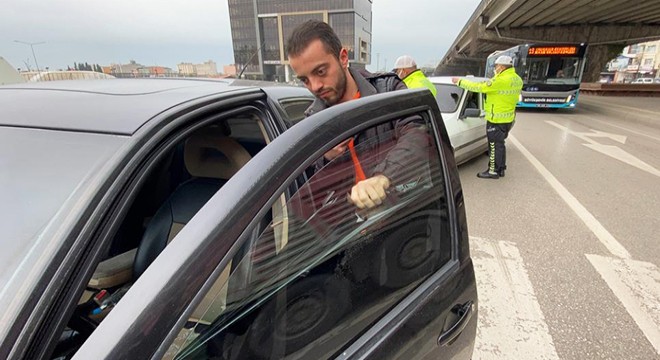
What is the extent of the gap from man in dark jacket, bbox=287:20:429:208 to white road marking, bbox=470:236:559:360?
5.41 feet

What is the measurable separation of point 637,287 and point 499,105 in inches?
142

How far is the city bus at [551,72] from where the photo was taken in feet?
45.8

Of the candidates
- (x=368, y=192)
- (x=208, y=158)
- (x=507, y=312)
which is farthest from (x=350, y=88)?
(x=507, y=312)

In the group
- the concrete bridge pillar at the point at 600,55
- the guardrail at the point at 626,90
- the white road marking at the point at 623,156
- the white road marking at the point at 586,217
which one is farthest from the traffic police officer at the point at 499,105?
the concrete bridge pillar at the point at 600,55

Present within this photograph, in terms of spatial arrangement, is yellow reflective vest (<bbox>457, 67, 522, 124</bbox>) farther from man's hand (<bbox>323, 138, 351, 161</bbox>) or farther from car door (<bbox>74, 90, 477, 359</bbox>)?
man's hand (<bbox>323, 138, 351, 161</bbox>)

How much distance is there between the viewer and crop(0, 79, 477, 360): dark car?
0.65 m

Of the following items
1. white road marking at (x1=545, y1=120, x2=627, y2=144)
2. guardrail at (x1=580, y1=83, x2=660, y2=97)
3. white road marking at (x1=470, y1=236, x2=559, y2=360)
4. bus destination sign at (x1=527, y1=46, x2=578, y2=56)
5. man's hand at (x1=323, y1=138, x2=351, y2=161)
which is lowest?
white road marking at (x1=545, y1=120, x2=627, y2=144)

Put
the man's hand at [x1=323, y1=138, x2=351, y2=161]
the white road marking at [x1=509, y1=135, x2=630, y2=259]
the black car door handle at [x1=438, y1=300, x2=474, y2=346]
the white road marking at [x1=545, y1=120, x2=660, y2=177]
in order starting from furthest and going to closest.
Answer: the white road marking at [x1=545, y1=120, x2=660, y2=177] < the white road marking at [x1=509, y1=135, x2=630, y2=259] < the black car door handle at [x1=438, y1=300, x2=474, y2=346] < the man's hand at [x1=323, y1=138, x2=351, y2=161]

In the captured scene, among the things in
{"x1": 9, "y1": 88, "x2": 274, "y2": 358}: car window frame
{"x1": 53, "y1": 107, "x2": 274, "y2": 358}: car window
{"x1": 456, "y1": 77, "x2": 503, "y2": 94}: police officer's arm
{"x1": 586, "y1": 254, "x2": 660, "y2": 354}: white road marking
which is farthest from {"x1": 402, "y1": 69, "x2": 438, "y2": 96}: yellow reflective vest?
{"x1": 9, "y1": 88, "x2": 274, "y2": 358}: car window frame

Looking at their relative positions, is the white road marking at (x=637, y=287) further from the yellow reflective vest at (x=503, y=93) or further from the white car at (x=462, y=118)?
the yellow reflective vest at (x=503, y=93)

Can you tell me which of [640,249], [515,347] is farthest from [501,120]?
[515,347]

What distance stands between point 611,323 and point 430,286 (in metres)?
2.07

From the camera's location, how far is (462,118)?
5.70 meters

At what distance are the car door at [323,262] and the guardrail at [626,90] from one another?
24.5 metres
